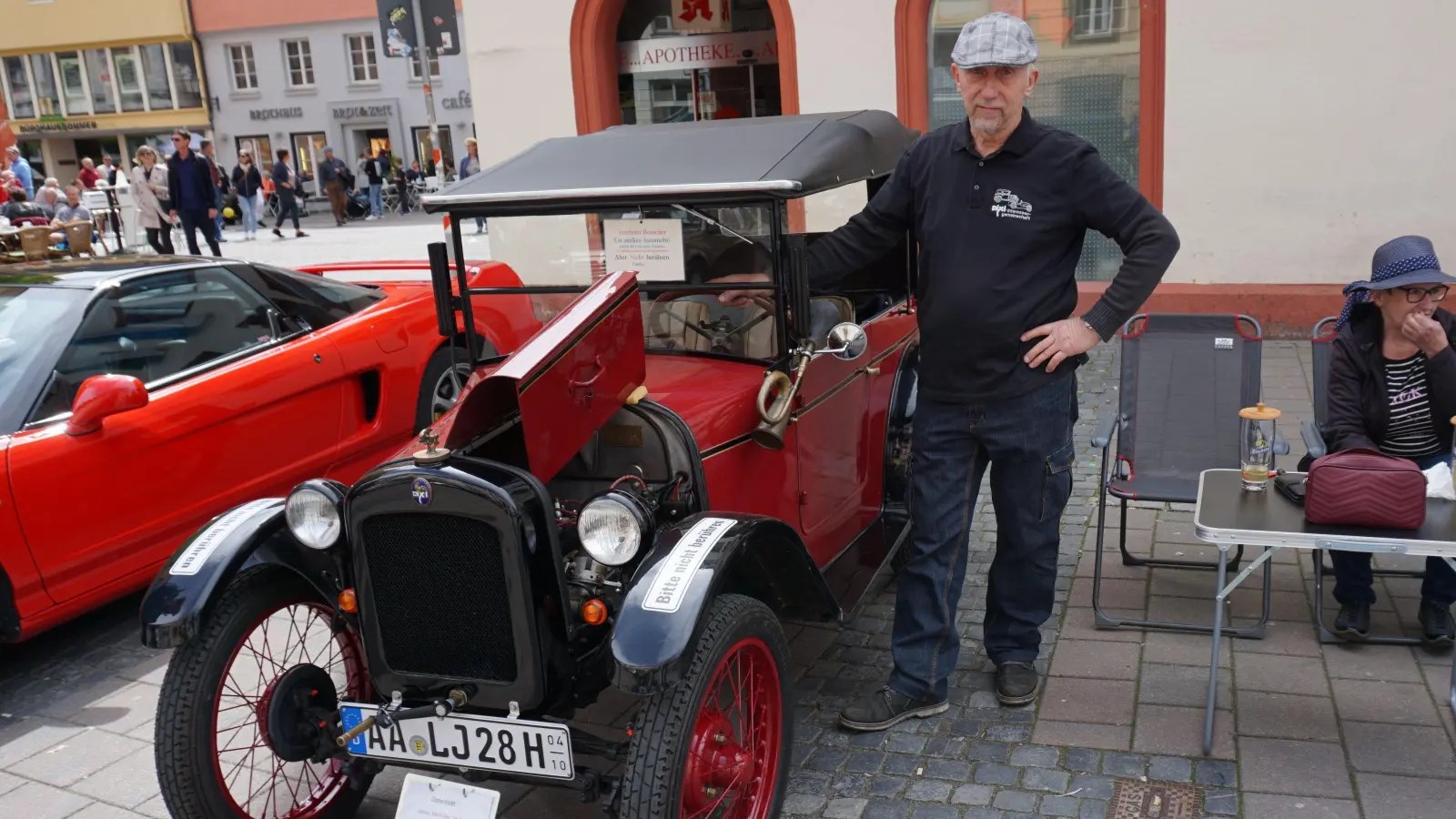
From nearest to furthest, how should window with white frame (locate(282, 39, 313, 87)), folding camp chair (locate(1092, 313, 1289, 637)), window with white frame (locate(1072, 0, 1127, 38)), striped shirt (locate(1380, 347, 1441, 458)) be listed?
striped shirt (locate(1380, 347, 1441, 458)) → folding camp chair (locate(1092, 313, 1289, 637)) → window with white frame (locate(1072, 0, 1127, 38)) → window with white frame (locate(282, 39, 313, 87))

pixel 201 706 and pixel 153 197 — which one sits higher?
pixel 153 197

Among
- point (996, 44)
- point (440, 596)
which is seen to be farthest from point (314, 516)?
point (996, 44)

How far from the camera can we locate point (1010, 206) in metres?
3.40

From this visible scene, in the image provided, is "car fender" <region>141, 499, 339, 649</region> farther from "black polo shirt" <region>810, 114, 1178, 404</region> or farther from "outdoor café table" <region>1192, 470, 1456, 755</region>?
"outdoor café table" <region>1192, 470, 1456, 755</region>

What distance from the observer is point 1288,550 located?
16.1ft

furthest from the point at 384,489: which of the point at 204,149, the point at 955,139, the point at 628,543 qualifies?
the point at 204,149

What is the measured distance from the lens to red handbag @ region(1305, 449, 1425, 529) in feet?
10.4

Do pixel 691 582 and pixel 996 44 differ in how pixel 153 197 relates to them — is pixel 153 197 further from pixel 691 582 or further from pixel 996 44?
pixel 691 582

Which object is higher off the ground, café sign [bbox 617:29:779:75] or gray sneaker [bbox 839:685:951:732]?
café sign [bbox 617:29:779:75]

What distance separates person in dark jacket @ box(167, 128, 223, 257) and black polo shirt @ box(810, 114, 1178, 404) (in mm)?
13626

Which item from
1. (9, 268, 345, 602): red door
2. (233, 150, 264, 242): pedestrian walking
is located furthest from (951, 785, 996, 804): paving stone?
(233, 150, 264, 242): pedestrian walking

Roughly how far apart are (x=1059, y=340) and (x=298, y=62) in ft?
115

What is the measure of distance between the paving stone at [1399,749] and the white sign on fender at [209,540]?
10.4 feet

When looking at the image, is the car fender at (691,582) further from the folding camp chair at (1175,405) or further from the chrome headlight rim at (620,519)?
the folding camp chair at (1175,405)
